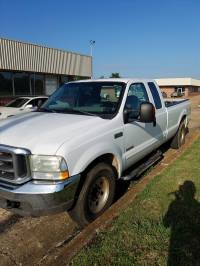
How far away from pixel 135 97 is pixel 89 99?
85 centimetres

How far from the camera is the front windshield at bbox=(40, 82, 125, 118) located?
5105 millimetres

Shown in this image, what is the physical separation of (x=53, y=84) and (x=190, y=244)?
25.5 meters

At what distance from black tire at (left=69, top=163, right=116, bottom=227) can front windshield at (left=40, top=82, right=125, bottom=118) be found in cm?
88

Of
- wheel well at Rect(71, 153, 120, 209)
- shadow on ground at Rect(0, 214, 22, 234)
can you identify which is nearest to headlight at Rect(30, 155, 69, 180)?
wheel well at Rect(71, 153, 120, 209)

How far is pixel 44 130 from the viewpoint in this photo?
4.13 metres

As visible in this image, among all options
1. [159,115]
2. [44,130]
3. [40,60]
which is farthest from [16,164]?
[40,60]

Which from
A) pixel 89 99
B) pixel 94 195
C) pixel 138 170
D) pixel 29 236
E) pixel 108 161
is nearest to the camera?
pixel 29 236

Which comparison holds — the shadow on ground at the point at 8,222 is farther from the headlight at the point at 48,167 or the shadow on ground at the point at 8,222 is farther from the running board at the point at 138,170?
the running board at the point at 138,170

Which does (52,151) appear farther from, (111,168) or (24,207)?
(111,168)

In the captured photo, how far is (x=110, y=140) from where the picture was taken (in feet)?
15.2

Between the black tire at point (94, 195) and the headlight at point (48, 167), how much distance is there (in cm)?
53

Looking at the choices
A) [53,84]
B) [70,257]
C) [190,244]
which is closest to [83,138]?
[70,257]

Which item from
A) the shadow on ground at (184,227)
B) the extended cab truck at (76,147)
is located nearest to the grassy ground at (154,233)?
the shadow on ground at (184,227)

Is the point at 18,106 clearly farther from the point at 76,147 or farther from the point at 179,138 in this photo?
the point at 76,147
